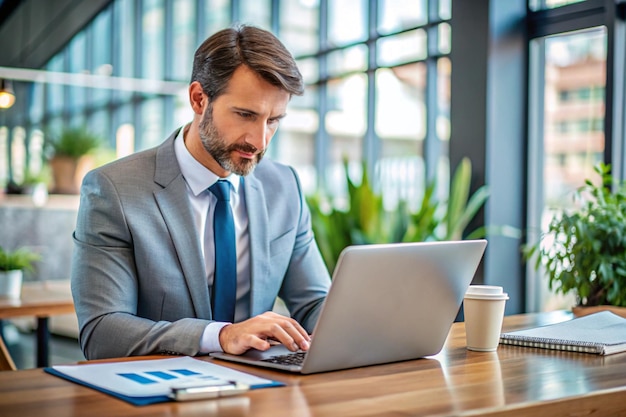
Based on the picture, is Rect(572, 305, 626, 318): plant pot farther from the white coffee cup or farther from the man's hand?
the man's hand

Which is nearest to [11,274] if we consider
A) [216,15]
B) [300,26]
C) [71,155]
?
[71,155]

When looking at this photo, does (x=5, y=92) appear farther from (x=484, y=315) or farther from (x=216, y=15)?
(x=484, y=315)

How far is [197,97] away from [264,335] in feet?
2.60

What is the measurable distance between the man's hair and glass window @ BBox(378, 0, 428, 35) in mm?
3881

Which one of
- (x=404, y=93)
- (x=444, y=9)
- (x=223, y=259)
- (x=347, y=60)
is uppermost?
(x=444, y=9)

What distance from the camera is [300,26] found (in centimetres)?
720

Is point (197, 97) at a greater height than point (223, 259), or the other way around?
point (197, 97)

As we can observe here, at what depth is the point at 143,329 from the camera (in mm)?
1791

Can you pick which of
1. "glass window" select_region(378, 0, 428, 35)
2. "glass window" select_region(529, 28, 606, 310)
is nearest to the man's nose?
"glass window" select_region(529, 28, 606, 310)

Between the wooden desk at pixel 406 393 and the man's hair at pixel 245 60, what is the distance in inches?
31.9

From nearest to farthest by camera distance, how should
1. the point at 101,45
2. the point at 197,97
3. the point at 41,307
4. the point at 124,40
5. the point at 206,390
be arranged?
the point at 206,390
the point at 197,97
the point at 41,307
the point at 124,40
the point at 101,45

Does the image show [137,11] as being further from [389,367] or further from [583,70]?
[389,367]

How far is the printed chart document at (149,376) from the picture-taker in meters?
1.31

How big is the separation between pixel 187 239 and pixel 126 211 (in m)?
0.16
